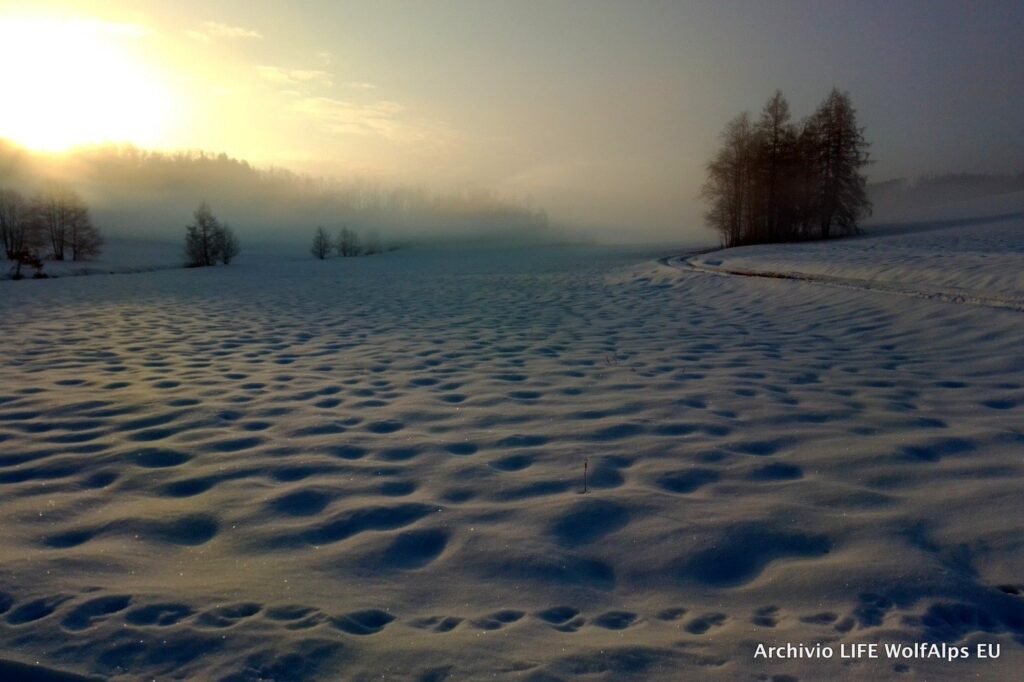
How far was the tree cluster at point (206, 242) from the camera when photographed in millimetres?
59094

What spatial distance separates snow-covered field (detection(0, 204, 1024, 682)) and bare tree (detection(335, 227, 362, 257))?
261 ft

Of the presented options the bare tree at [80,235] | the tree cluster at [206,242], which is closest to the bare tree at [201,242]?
the tree cluster at [206,242]

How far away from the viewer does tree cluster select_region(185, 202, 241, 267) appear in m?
59.1

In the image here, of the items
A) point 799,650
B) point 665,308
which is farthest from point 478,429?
point 665,308

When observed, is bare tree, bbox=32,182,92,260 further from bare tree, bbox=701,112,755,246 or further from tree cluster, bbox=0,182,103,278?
bare tree, bbox=701,112,755,246

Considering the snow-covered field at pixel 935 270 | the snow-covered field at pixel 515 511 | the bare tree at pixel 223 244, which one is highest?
the bare tree at pixel 223 244

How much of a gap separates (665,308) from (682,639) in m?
11.1

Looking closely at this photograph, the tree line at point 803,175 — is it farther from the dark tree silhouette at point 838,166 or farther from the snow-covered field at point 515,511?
the snow-covered field at point 515,511

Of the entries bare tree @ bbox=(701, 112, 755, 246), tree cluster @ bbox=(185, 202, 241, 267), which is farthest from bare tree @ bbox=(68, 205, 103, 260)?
bare tree @ bbox=(701, 112, 755, 246)

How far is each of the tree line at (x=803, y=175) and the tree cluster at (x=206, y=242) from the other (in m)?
46.5

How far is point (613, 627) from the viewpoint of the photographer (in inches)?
104

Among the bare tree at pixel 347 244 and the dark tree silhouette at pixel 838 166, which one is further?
the bare tree at pixel 347 244

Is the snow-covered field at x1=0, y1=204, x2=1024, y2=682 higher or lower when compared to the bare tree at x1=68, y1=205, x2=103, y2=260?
lower

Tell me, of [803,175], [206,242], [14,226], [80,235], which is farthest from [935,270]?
[14,226]
